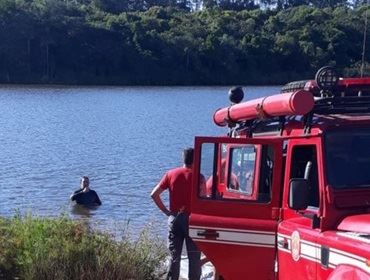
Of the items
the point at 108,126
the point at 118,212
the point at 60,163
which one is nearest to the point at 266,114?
the point at 118,212

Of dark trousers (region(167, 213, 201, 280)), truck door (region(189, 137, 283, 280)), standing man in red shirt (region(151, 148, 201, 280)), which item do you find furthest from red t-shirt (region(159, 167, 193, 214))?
truck door (region(189, 137, 283, 280))

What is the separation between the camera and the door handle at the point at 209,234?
7500 millimetres

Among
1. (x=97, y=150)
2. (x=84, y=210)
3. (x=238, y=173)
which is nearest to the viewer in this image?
(x=238, y=173)

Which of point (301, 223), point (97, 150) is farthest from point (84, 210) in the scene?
point (301, 223)

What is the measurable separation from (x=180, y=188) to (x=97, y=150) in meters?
28.8

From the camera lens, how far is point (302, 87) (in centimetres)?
802

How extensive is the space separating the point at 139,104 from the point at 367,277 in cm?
6182

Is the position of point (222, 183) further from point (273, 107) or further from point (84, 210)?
point (84, 210)

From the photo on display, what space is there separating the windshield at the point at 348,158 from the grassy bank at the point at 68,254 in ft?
9.66

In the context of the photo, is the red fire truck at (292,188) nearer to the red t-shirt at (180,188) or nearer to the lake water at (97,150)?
the red t-shirt at (180,188)

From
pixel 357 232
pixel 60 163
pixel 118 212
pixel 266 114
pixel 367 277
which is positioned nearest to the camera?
pixel 367 277

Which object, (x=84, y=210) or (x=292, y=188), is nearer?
(x=292, y=188)

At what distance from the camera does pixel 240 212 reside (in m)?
7.43

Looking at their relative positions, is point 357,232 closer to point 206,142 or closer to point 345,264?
point 345,264
